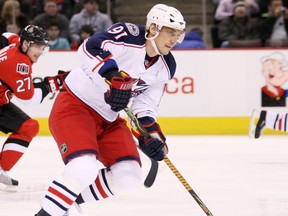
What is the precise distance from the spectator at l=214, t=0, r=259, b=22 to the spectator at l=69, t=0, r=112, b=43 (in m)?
1.00

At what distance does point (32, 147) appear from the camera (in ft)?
22.9

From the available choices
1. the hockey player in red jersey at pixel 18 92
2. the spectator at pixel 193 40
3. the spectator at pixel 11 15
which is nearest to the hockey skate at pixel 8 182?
the hockey player in red jersey at pixel 18 92

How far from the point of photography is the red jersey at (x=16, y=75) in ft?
16.4

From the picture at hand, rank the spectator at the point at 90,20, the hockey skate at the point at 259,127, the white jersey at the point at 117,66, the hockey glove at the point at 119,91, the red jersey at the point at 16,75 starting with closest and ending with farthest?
the hockey glove at the point at 119,91 < the white jersey at the point at 117,66 < the red jersey at the point at 16,75 < the hockey skate at the point at 259,127 < the spectator at the point at 90,20

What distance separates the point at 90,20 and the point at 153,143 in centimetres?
453

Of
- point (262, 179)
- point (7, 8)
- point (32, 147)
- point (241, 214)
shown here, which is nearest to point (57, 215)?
point (241, 214)

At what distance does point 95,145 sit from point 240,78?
435cm

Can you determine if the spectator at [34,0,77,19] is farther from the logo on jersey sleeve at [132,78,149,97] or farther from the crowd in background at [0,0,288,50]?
the logo on jersey sleeve at [132,78,149,97]

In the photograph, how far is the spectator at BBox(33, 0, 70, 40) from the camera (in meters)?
8.20

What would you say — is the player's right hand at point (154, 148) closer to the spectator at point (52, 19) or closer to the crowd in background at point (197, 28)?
the crowd in background at point (197, 28)

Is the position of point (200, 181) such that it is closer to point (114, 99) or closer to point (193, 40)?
point (114, 99)

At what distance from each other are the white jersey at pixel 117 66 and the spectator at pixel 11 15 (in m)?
4.42

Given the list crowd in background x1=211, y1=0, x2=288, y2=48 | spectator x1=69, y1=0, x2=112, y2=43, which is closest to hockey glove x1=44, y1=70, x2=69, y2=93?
spectator x1=69, y1=0, x2=112, y2=43

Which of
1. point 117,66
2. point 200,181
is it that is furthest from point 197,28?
point 117,66
